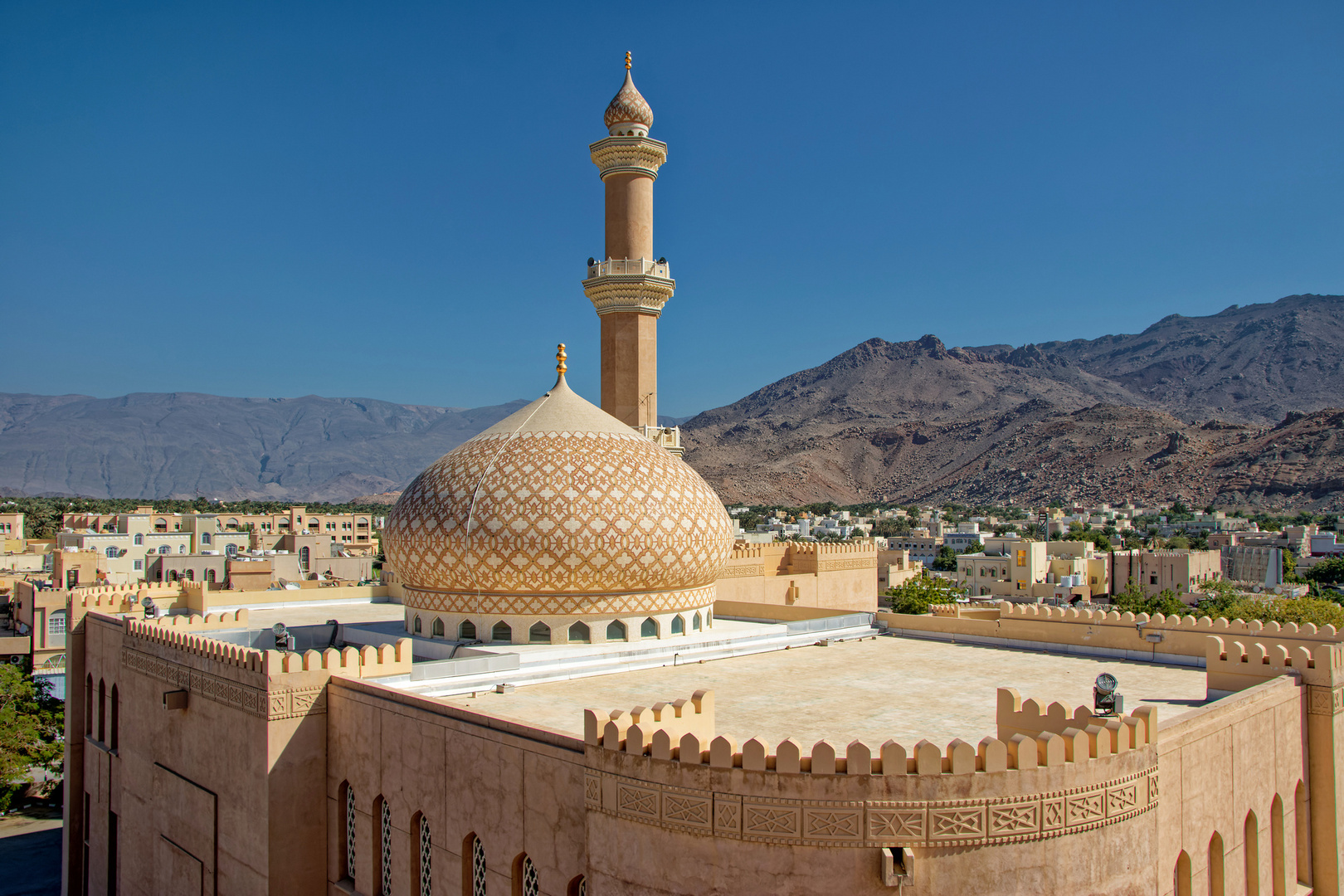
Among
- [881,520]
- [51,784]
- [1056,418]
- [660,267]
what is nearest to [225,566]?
[51,784]

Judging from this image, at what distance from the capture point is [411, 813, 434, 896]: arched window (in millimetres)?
8586

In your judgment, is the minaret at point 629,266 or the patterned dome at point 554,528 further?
the minaret at point 629,266

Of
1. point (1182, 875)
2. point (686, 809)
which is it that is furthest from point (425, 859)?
point (1182, 875)

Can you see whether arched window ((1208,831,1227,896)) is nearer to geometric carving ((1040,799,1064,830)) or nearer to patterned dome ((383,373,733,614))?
geometric carving ((1040,799,1064,830))

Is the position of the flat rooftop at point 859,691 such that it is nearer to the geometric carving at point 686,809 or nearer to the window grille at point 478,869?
the window grille at point 478,869

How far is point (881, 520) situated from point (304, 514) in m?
47.5

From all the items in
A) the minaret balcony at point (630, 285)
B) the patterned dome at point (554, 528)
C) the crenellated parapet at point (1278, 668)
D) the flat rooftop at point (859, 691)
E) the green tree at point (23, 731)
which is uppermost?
the minaret balcony at point (630, 285)

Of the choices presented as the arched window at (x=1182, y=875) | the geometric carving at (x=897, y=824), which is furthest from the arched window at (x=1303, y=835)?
the geometric carving at (x=897, y=824)

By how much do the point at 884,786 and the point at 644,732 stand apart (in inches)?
58.1

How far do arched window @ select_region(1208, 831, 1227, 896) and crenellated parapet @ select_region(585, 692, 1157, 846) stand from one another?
2302 millimetres

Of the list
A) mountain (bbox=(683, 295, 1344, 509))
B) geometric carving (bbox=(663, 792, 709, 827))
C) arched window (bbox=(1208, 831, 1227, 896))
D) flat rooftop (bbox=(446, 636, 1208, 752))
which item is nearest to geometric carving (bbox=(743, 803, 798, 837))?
geometric carving (bbox=(663, 792, 709, 827))

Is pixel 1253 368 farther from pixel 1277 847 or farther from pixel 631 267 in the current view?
A: pixel 1277 847

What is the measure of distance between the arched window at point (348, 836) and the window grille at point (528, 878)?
2.47 meters

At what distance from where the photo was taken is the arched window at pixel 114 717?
1342cm
